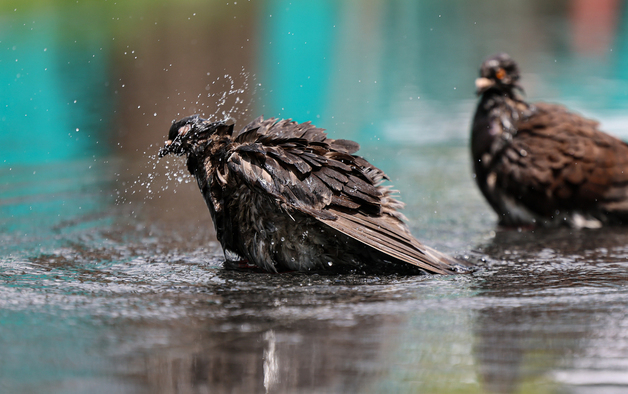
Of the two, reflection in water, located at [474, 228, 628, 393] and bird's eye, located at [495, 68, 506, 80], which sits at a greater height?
bird's eye, located at [495, 68, 506, 80]

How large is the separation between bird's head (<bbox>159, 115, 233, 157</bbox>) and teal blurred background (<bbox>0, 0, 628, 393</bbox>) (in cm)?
68

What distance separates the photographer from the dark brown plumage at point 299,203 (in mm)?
4426

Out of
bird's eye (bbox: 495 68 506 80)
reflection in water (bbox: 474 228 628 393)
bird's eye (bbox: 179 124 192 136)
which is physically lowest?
reflection in water (bbox: 474 228 628 393)

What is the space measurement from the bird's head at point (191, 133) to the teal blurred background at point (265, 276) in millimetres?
677

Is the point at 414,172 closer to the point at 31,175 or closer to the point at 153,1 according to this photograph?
the point at 31,175

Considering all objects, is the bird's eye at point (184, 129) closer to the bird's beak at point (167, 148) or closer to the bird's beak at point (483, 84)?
the bird's beak at point (167, 148)

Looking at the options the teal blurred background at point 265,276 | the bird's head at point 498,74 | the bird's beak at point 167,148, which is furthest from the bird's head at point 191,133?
the bird's head at point 498,74

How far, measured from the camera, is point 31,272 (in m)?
4.82

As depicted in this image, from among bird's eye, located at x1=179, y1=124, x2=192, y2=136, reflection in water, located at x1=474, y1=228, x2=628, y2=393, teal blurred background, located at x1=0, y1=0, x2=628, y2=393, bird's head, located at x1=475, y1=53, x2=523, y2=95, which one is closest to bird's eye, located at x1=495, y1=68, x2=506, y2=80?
bird's head, located at x1=475, y1=53, x2=523, y2=95

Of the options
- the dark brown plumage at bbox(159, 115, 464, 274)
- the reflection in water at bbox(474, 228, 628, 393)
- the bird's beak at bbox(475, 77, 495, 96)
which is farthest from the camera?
the bird's beak at bbox(475, 77, 495, 96)

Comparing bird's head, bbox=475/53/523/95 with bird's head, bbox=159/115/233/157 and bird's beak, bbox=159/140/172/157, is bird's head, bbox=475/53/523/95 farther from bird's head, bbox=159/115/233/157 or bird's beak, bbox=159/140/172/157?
bird's beak, bbox=159/140/172/157

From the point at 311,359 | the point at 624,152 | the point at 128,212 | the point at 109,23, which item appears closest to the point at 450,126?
the point at 624,152

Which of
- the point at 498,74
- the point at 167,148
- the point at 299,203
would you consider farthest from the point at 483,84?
the point at 167,148

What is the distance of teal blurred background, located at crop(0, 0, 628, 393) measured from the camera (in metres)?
3.14
